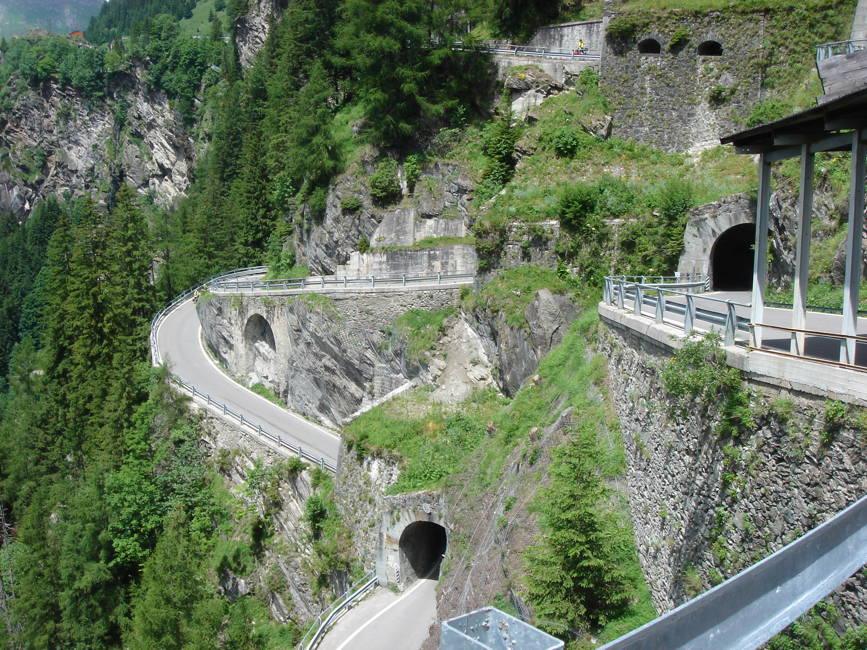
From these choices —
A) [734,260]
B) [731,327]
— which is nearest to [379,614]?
[731,327]

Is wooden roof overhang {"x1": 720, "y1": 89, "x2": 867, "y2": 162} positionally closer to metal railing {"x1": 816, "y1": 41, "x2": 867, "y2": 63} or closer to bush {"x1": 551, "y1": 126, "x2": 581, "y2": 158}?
metal railing {"x1": 816, "y1": 41, "x2": 867, "y2": 63}

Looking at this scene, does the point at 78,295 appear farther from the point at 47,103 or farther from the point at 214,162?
the point at 47,103

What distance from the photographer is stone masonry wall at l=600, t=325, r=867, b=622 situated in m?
7.67

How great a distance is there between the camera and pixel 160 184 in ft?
311

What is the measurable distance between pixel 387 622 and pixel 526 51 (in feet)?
84.1

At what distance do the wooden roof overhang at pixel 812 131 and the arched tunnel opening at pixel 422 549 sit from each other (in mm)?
14318

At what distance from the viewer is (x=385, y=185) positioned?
33156mm

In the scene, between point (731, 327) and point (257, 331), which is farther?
point (257, 331)

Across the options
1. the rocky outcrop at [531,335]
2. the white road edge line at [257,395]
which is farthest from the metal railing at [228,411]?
the rocky outcrop at [531,335]

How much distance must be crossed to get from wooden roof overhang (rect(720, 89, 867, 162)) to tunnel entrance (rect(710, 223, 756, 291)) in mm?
13842

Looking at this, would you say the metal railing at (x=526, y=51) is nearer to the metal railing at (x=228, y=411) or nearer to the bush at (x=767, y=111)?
the bush at (x=767, y=111)

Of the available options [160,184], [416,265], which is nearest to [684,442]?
[416,265]

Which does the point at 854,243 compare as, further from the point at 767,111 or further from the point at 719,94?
the point at 719,94

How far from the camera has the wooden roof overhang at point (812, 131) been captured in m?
8.25
